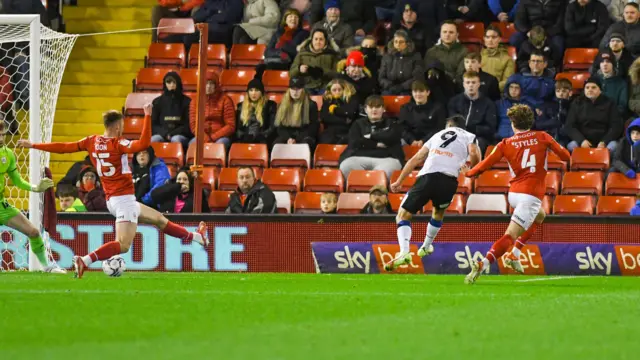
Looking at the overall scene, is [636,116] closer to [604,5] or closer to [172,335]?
[604,5]

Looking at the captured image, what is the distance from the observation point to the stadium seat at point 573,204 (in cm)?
1692

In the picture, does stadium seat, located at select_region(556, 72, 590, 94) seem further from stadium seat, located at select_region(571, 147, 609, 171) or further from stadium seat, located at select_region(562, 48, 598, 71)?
stadium seat, located at select_region(571, 147, 609, 171)

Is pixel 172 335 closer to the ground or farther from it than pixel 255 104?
closer to the ground

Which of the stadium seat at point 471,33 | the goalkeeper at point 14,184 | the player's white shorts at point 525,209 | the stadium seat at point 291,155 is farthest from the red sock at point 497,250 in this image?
the stadium seat at point 471,33

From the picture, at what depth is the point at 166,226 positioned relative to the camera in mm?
13578

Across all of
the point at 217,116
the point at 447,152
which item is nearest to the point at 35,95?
the point at 217,116

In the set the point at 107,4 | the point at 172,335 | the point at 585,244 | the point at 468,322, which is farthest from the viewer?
the point at 107,4

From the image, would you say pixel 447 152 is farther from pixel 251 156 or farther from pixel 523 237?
pixel 251 156

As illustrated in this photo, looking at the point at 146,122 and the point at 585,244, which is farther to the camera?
the point at 585,244

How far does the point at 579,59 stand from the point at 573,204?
3.75 m

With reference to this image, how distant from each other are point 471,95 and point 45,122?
6320mm

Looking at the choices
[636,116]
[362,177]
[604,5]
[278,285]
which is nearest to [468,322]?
[278,285]

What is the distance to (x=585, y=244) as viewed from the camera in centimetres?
1541

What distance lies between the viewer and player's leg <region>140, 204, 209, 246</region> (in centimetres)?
1330
